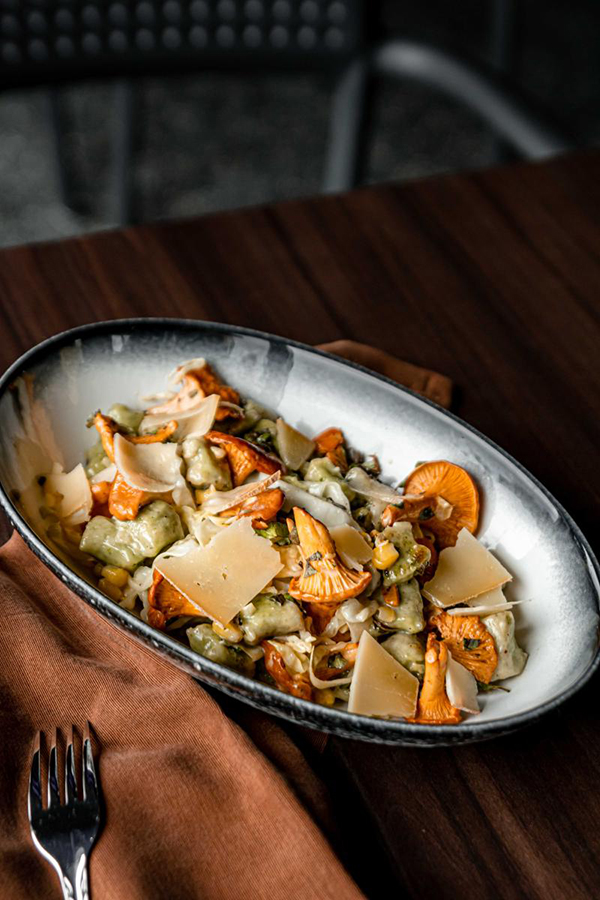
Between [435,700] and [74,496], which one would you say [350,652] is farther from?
[74,496]

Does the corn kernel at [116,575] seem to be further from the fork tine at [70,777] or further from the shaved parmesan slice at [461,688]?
the shaved parmesan slice at [461,688]

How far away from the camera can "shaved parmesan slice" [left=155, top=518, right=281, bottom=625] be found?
36.5 inches

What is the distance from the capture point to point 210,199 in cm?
323

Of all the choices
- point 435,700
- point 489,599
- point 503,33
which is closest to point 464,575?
point 489,599

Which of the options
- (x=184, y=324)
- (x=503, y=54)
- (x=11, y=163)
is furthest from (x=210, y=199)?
A: (x=184, y=324)

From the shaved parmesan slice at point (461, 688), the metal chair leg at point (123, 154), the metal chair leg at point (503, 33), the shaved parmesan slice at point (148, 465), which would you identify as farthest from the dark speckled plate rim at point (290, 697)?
the metal chair leg at point (503, 33)

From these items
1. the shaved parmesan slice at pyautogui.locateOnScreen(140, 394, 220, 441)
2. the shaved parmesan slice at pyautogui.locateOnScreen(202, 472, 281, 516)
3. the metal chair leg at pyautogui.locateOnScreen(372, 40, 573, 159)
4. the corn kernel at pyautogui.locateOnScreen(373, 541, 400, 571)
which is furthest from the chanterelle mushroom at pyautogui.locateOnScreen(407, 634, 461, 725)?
the metal chair leg at pyautogui.locateOnScreen(372, 40, 573, 159)

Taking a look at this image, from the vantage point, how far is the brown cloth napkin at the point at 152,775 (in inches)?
31.9

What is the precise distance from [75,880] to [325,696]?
0.91ft

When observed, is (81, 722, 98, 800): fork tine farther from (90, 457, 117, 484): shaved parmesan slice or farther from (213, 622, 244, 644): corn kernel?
(90, 457, 117, 484): shaved parmesan slice

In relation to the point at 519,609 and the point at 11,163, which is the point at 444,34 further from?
→ the point at 519,609

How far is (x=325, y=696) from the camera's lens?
936mm

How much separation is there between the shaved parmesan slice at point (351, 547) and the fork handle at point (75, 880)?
1.18 ft

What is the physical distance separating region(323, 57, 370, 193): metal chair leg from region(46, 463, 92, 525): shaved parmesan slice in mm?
1134
